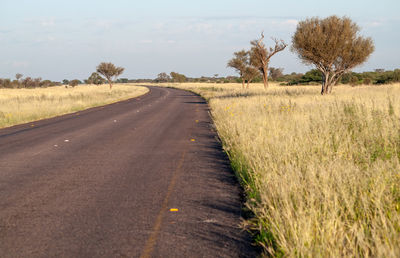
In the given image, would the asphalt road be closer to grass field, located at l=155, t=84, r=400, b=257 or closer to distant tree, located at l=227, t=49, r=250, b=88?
grass field, located at l=155, t=84, r=400, b=257

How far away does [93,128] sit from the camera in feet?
47.7

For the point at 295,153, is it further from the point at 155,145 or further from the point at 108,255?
the point at 155,145

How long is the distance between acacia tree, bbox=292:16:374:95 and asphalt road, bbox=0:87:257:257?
15.5 m

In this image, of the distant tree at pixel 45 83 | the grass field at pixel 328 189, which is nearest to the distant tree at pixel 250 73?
the grass field at pixel 328 189

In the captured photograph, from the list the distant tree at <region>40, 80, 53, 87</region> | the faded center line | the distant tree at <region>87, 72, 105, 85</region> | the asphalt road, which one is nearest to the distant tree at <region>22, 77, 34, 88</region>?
the distant tree at <region>40, 80, 53, 87</region>

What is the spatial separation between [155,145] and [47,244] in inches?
253

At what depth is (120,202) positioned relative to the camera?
16.9ft

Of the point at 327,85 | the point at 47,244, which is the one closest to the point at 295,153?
the point at 47,244

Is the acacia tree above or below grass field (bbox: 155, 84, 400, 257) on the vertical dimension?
above

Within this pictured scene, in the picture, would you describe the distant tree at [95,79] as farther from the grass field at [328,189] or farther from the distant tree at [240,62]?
the grass field at [328,189]

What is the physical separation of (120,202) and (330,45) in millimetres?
20544

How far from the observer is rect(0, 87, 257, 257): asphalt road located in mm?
3703

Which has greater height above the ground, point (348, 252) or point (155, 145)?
point (348, 252)

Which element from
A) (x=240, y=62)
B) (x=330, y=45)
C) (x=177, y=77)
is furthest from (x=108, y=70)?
(x=177, y=77)
